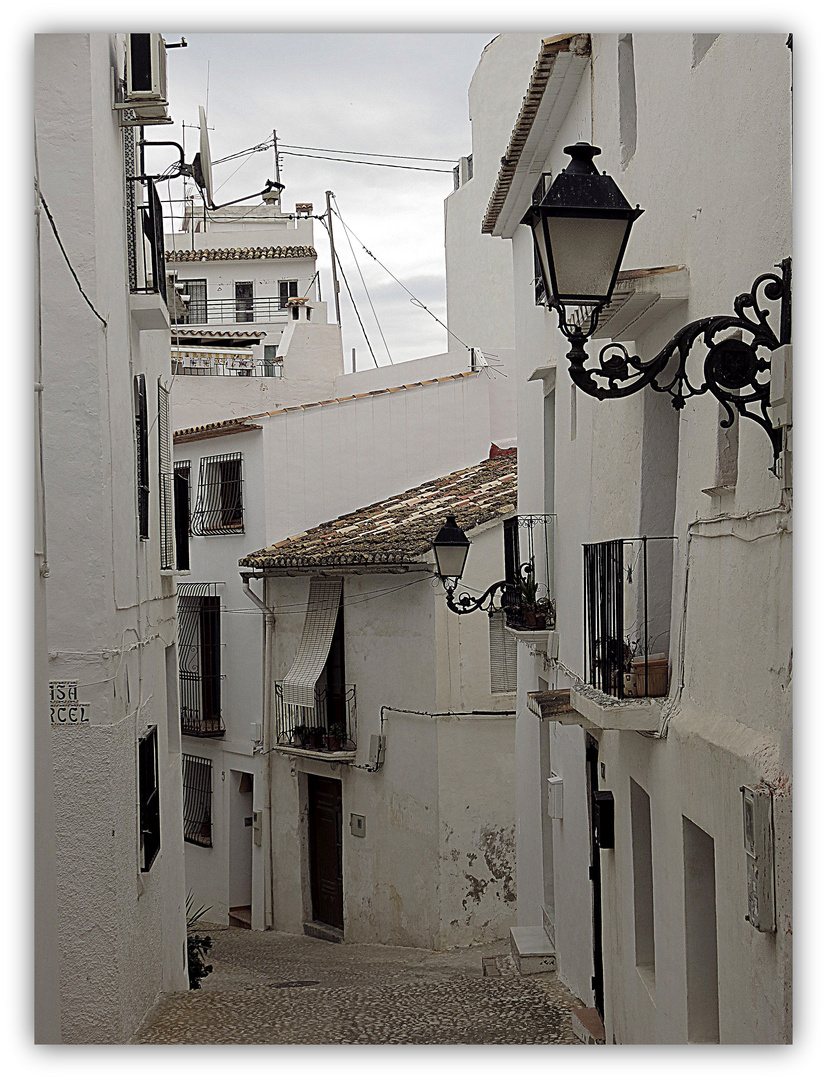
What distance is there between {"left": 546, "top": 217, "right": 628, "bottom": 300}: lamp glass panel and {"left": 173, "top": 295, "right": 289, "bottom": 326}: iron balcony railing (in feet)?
68.5

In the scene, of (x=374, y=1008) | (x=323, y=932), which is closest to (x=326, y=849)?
(x=323, y=932)

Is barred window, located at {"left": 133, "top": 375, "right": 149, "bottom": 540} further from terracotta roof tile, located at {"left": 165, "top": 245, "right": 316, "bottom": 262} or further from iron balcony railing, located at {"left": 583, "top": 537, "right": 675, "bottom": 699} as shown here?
terracotta roof tile, located at {"left": 165, "top": 245, "right": 316, "bottom": 262}

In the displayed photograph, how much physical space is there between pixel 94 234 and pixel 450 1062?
360 cm

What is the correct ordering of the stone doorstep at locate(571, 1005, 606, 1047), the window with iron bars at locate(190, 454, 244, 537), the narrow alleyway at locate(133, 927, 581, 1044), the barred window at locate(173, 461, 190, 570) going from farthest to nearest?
the window with iron bars at locate(190, 454, 244, 537)
the barred window at locate(173, 461, 190, 570)
the stone doorstep at locate(571, 1005, 606, 1047)
the narrow alleyway at locate(133, 927, 581, 1044)

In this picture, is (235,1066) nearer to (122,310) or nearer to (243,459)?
(122,310)

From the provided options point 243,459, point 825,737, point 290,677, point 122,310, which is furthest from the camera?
point 243,459

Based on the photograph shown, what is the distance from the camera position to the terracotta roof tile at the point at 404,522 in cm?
1148

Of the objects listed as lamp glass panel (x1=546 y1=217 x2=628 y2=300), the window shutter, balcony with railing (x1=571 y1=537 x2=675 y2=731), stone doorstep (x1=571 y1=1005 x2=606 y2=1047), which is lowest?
stone doorstep (x1=571 y1=1005 x2=606 y2=1047)

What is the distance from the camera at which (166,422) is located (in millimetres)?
8656

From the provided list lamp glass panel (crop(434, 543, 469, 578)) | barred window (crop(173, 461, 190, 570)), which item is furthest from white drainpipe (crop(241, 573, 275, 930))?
lamp glass panel (crop(434, 543, 469, 578))

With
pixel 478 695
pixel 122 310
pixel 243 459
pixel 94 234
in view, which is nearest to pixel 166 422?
pixel 122 310

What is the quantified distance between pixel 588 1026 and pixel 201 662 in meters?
9.53

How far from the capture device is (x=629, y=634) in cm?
487

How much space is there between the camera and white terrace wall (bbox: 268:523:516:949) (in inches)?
443
